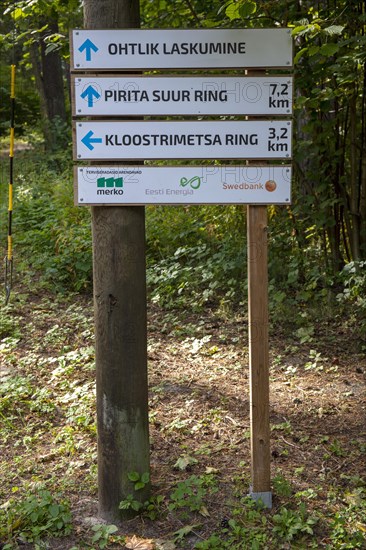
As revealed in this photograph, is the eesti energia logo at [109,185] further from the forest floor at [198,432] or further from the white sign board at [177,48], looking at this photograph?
the forest floor at [198,432]

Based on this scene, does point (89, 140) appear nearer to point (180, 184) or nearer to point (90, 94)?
point (90, 94)

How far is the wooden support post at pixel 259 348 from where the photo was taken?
12.3ft

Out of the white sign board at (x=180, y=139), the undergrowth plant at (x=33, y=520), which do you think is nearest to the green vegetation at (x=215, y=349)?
the undergrowth plant at (x=33, y=520)

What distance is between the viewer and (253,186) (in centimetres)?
370

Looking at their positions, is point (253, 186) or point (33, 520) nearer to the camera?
point (253, 186)

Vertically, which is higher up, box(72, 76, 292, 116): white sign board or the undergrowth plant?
box(72, 76, 292, 116): white sign board

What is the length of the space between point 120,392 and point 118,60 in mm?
1788

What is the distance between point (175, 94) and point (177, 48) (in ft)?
0.77

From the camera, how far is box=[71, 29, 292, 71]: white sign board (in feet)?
11.8

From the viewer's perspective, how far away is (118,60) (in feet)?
11.9

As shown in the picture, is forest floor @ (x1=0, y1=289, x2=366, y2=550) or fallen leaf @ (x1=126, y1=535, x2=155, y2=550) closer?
fallen leaf @ (x1=126, y1=535, x2=155, y2=550)

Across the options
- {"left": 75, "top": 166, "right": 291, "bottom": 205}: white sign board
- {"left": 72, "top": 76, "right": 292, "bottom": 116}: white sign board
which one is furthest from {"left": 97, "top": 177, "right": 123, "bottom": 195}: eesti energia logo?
{"left": 72, "top": 76, "right": 292, "bottom": 116}: white sign board

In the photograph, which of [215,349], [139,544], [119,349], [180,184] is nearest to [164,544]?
[139,544]

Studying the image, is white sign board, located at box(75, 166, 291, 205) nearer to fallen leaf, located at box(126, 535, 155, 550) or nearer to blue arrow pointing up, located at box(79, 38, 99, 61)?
blue arrow pointing up, located at box(79, 38, 99, 61)
